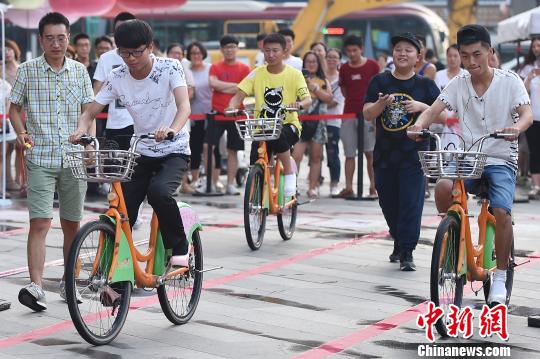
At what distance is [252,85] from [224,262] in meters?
2.08

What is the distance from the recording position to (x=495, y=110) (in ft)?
24.7

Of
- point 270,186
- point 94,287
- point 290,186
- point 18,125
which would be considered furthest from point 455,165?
point 290,186

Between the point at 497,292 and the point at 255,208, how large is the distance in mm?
3820

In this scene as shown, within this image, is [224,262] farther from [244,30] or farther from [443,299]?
[244,30]

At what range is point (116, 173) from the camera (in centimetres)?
669

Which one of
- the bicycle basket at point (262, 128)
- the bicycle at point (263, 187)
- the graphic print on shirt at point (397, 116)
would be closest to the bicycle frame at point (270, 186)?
the bicycle at point (263, 187)

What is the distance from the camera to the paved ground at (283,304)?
6.86 meters

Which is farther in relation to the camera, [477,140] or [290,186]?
[290,186]

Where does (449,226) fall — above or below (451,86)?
below

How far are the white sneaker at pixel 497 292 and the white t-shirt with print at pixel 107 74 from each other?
15.5 feet

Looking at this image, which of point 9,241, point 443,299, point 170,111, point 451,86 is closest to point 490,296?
point 443,299

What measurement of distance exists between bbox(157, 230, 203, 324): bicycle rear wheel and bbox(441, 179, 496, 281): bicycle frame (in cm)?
164

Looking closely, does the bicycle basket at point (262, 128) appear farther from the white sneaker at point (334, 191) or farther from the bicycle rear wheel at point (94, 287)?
the white sneaker at point (334, 191)

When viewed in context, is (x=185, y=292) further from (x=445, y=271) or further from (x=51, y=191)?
(x=445, y=271)
